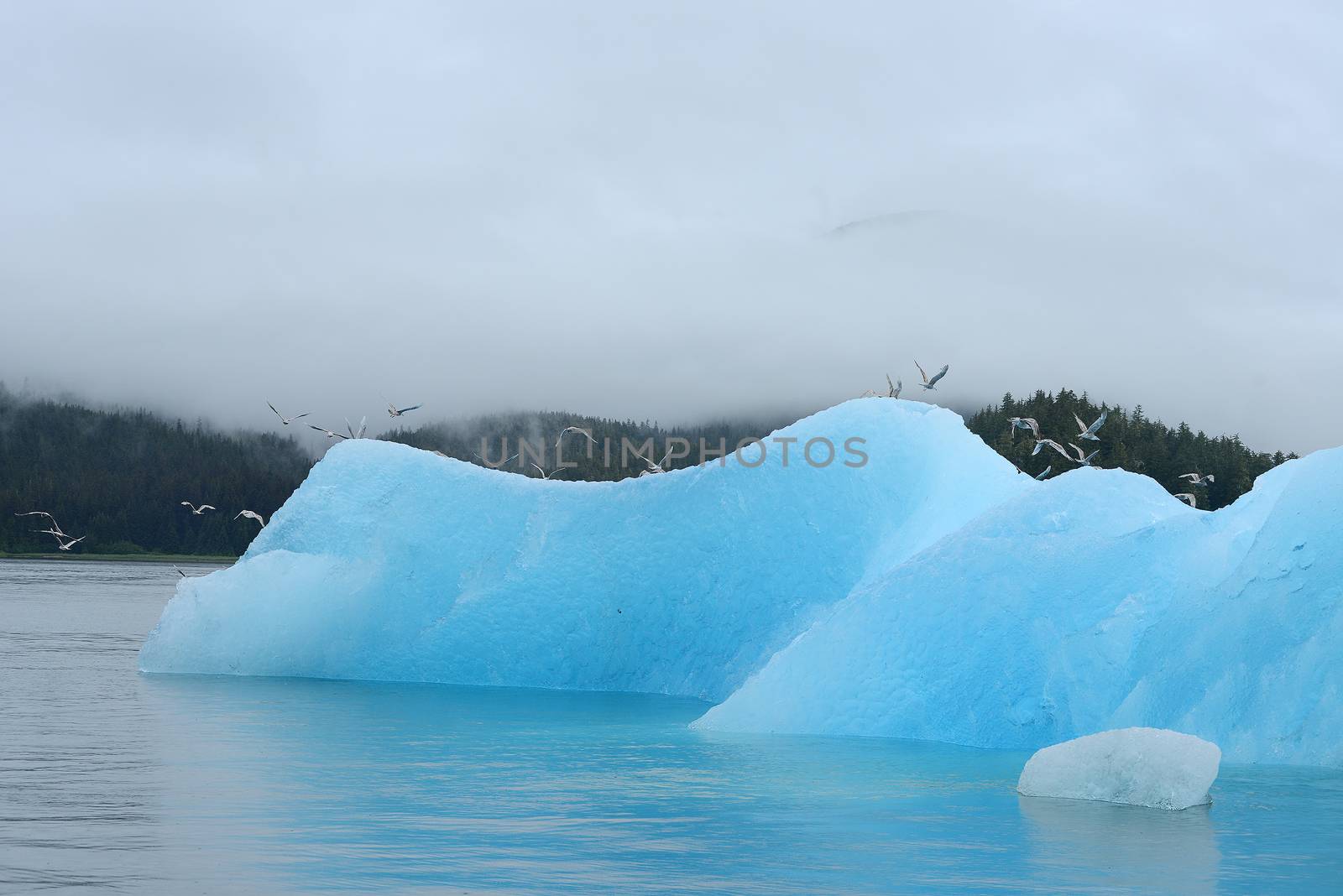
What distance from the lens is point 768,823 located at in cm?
1009

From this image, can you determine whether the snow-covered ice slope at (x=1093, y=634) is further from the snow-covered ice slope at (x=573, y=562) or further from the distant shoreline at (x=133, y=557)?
the distant shoreline at (x=133, y=557)

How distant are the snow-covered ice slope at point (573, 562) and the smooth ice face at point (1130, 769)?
6.91 m

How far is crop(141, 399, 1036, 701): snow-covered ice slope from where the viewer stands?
63.6 ft

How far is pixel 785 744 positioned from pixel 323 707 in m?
6.38

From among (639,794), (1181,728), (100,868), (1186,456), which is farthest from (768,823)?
(1186,456)

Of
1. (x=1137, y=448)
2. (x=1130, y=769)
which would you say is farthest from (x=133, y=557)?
(x=1130, y=769)

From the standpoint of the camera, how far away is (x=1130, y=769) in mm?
11250

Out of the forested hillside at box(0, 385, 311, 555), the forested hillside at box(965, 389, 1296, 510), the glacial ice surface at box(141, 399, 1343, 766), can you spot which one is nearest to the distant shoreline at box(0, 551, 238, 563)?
the forested hillside at box(0, 385, 311, 555)

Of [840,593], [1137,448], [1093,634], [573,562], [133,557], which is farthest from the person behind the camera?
[133,557]

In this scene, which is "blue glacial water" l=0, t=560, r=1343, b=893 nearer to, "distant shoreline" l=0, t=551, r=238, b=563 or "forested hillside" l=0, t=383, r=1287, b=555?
"forested hillside" l=0, t=383, r=1287, b=555

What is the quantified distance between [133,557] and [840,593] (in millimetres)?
105828

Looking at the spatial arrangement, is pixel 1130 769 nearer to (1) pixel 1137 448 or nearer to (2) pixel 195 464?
(1) pixel 1137 448

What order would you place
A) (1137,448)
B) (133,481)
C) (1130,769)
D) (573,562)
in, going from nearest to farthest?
(1130,769) < (573,562) < (1137,448) < (133,481)

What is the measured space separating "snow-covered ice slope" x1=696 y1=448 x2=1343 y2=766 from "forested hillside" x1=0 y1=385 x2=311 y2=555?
104161mm
